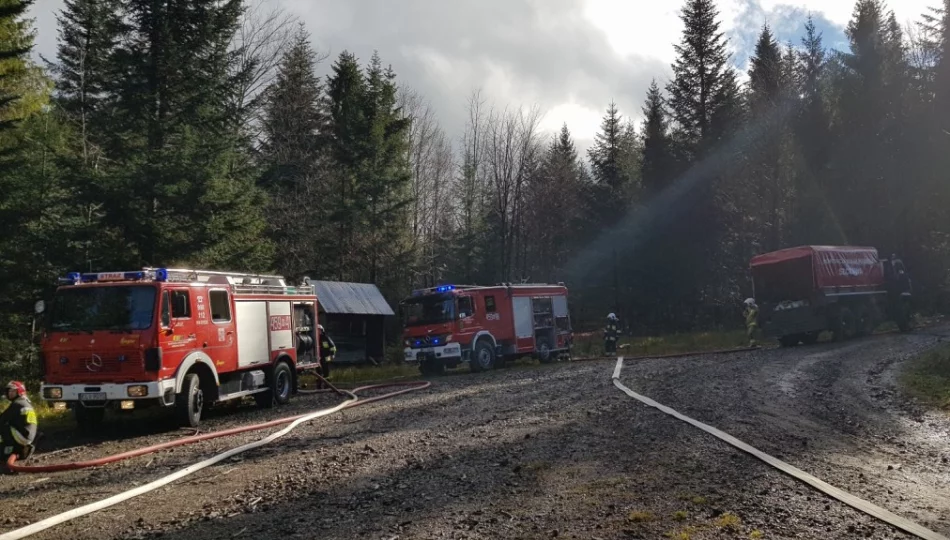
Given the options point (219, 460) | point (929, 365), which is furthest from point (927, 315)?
point (219, 460)

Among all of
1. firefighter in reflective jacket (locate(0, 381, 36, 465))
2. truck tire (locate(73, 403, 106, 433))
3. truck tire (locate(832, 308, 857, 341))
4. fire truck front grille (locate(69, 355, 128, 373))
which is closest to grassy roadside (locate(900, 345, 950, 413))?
truck tire (locate(832, 308, 857, 341))

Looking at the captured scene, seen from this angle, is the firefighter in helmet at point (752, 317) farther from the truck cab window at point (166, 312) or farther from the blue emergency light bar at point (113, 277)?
the blue emergency light bar at point (113, 277)

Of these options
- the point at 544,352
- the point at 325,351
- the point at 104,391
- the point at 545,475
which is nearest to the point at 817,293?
the point at 544,352

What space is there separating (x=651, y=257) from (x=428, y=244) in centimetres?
1381

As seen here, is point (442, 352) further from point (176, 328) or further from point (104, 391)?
point (104, 391)

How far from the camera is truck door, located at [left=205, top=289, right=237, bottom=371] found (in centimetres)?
1350

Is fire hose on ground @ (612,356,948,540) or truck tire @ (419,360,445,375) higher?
truck tire @ (419,360,445,375)

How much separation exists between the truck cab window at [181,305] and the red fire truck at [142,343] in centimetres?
2

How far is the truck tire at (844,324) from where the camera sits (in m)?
25.7

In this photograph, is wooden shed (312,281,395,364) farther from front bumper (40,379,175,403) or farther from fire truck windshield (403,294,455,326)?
front bumper (40,379,175,403)

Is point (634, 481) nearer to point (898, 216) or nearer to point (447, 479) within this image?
A: point (447, 479)

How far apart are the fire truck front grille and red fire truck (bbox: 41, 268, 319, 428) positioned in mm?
16

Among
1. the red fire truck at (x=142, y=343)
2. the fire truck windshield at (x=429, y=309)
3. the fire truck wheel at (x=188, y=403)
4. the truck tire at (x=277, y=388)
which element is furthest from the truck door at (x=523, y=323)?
the fire truck wheel at (x=188, y=403)

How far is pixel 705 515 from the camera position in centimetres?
571
